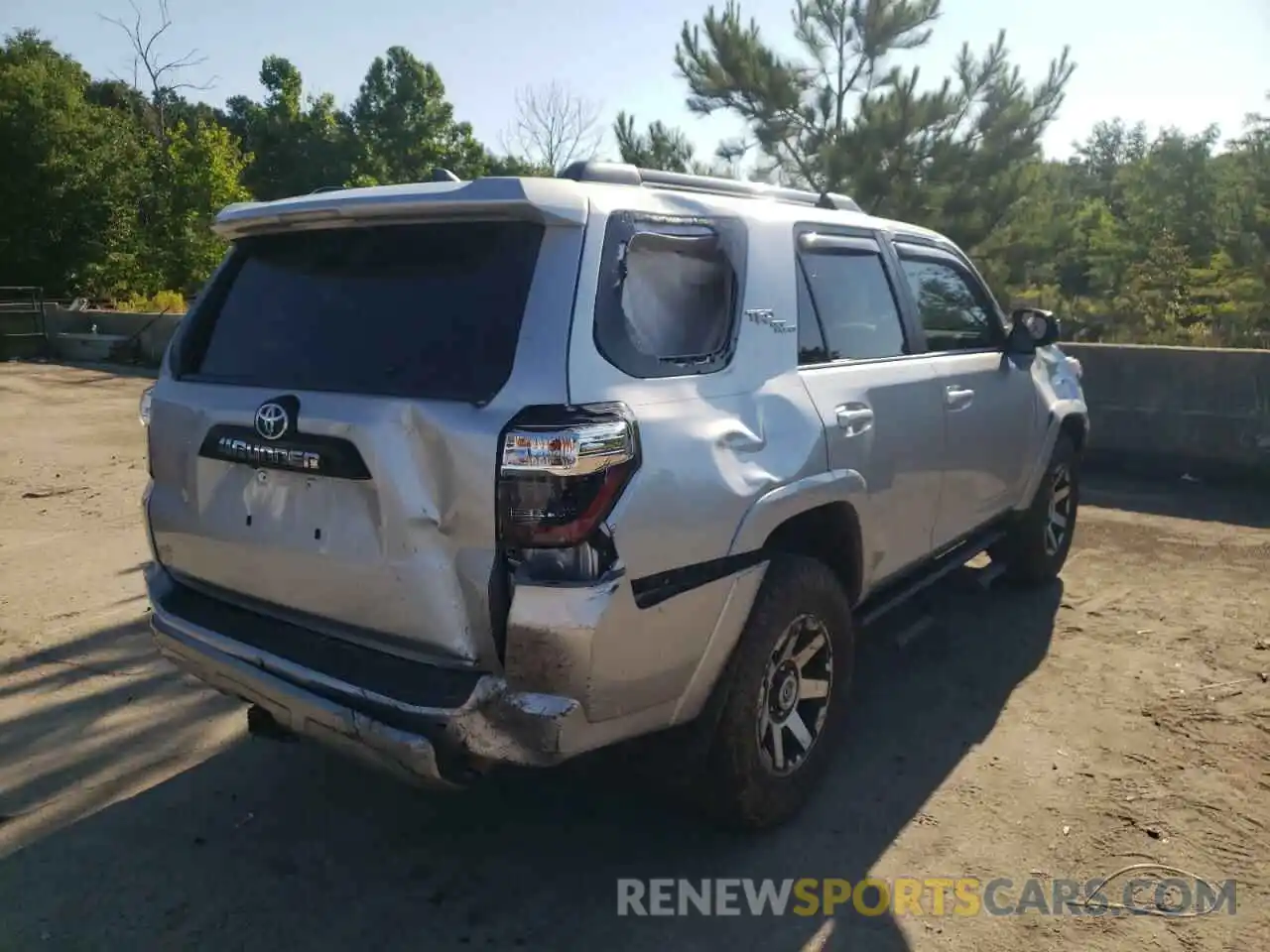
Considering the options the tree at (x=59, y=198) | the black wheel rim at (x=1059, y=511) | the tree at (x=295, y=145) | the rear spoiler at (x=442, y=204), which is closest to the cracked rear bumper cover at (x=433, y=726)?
the rear spoiler at (x=442, y=204)

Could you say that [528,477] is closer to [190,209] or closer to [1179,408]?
[1179,408]

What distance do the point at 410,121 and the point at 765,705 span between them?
5330 cm

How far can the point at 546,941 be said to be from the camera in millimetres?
2682

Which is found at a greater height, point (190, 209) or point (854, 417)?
point (190, 209)

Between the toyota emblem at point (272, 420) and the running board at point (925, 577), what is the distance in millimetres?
2156

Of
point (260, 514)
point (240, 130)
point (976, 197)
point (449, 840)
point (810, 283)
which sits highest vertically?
point (240, 130)

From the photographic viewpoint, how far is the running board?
3900 millimetres

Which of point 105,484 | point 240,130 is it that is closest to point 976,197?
point 105,484

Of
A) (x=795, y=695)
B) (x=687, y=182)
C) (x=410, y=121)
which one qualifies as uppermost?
(x=410, y=121)

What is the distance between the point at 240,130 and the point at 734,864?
57.2 meters

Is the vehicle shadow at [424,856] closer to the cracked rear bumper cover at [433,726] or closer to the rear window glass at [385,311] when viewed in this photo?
the cracked rear bumper cover at [433,726]

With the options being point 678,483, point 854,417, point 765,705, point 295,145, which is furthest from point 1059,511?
point 295,145

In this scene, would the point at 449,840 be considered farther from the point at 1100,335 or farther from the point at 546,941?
the point at 1100,335

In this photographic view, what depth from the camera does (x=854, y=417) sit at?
341 cm
